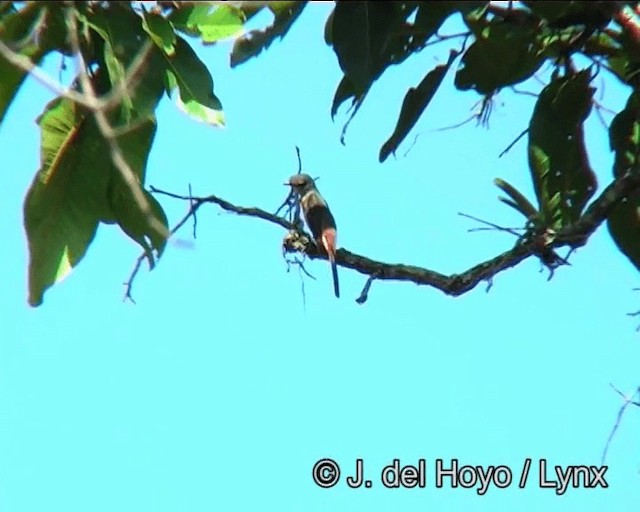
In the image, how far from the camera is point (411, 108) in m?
3.25

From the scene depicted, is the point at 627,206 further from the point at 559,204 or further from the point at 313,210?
the point at 313,210

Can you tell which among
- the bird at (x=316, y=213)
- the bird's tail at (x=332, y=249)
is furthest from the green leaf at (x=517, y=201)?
the bird at (x=316, y=213)

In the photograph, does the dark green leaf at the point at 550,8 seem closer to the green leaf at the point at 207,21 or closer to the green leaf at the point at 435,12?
the green leaf at the point at 435,12

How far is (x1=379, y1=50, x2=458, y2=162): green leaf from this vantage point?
3254mm

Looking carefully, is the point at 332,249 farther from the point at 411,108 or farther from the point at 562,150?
the point at 562,150

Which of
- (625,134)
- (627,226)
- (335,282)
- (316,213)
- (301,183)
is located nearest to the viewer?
(627,226)

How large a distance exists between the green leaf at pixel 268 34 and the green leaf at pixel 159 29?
7.5 inches

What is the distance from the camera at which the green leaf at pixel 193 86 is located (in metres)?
3.26

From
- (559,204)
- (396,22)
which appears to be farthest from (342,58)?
(559,204)

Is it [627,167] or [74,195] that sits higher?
[627,167]

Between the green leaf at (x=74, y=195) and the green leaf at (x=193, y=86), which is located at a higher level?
the green leaf at (x=193, y=86)

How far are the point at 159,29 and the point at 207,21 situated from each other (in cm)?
15

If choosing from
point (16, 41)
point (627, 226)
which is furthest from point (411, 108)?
point (16, 41)

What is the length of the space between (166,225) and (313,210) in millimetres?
2273
